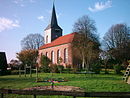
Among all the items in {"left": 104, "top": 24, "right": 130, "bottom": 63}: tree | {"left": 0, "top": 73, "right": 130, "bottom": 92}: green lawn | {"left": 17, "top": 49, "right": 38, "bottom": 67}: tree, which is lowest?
{"left": 0, "top": 73, "right": 130, "bottom": 92}: green lawn

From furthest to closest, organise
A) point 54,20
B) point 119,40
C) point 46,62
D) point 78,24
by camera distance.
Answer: point 54,20 → point 119,40 → point 78,24 → point 46,62

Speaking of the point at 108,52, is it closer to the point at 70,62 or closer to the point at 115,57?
the point at 115,57

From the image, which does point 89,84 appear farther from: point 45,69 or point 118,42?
point 118,42

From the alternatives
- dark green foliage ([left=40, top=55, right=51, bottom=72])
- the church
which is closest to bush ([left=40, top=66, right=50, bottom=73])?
dark green foliage ([left=40, top=55, right=51, bottom=72])

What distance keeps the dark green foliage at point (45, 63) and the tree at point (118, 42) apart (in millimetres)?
23061

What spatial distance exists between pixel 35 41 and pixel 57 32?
11.1m

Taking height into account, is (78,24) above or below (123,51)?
above

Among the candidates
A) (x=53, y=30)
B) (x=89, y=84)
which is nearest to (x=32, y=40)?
(x=53, y=30)

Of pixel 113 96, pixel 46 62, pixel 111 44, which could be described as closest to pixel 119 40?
pixel 111 44

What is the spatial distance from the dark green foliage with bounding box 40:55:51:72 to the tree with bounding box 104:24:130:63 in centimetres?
2306

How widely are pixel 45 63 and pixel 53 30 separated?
35451 millimetres

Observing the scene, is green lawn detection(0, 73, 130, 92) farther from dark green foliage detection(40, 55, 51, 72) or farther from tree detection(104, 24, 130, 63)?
tree detection(104, 24, 130, 63)

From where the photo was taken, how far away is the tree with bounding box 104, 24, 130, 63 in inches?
1808

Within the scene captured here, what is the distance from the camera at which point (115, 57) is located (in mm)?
47469
